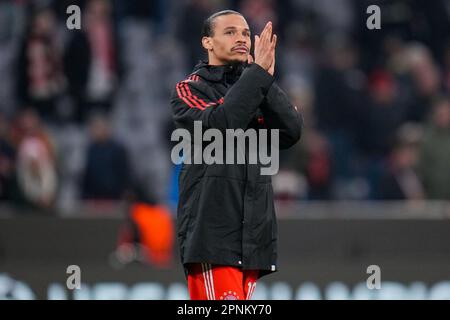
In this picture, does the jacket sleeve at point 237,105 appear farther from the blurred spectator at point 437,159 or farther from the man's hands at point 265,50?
the blurred spectator at point 437,159

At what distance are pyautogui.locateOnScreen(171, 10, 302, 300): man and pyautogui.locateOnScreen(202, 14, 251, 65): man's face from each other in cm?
16

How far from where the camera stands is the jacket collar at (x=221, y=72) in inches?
198

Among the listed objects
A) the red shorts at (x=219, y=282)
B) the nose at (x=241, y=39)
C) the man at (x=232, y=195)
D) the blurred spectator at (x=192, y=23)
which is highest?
the blurred spectator at (x=192, y=23)

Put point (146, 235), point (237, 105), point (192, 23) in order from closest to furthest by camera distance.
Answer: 1. point (237, 105)
2. point (146, 235)
3. point (192, 23)

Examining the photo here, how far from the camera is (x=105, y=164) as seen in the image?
35.2ft

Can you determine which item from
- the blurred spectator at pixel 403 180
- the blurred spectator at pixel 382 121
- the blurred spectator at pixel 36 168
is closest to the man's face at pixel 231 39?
the blurred spectator at pixel 36 168

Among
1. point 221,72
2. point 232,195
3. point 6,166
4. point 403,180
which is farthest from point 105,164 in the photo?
point 232,195

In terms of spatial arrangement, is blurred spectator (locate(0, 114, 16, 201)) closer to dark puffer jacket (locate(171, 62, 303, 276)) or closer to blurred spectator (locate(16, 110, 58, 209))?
blurred spectator (locate(16, 110, 58, 209))

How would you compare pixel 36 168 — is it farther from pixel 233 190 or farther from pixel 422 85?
pixel 233 190

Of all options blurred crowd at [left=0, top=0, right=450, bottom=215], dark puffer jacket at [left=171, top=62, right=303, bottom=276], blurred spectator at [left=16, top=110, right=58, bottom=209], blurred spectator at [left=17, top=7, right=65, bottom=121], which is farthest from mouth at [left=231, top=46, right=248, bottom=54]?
blurred spectator at [left=17, top=7, right=65, bottom=121]

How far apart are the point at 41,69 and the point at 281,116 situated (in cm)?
722

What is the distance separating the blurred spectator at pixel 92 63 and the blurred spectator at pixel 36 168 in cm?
101

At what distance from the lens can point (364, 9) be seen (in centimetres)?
1282

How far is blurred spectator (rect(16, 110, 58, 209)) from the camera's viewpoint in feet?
33.5
